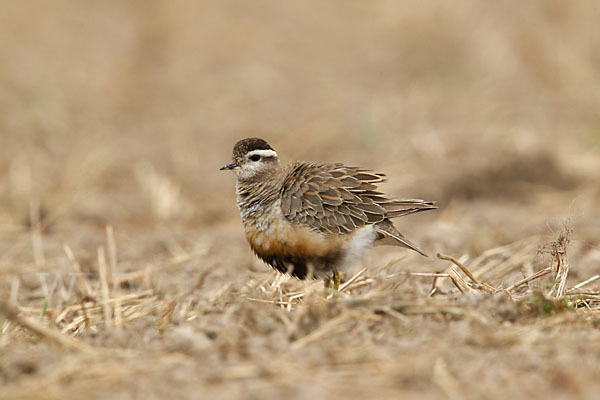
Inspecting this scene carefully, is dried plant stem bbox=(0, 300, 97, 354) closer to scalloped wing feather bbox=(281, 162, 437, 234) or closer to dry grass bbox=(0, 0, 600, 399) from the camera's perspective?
dry grass bbox=(0, 0, 600, 399)

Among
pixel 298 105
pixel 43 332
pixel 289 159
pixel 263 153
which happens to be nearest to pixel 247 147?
pixel 263 153

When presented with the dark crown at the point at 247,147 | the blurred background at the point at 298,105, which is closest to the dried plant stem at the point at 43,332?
the dark crown at the point at 247,147

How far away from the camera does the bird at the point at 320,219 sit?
4715 mm

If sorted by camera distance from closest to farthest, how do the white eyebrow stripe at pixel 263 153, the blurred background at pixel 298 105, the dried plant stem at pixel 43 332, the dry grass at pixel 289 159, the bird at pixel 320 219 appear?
the dry grass at pixel 289 159
the dried plant stem at pixel 43 332
the bird at pixel 320 219
the white eyebrow stripe at pixel 263 153
the blurred background at pixel 298 105

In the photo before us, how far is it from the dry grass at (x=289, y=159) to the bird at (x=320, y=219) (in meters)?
0.22

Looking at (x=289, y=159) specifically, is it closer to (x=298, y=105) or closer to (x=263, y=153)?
(x=298, y=105)

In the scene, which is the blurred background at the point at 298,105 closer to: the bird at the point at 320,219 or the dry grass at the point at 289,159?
the dry grass at the point at 289,159

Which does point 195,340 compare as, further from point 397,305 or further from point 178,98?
point 178,98

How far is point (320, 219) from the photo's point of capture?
4.73 m

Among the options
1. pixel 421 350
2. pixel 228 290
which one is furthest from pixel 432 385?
pixel 228 290

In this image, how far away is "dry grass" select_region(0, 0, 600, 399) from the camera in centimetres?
331

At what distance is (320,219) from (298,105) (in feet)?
24.6

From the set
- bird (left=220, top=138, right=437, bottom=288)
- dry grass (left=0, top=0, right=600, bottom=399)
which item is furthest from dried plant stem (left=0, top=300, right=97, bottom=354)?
bird (left=220, top=138, right=437, bottom=288)

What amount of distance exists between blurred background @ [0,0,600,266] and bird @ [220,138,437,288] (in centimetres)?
190
